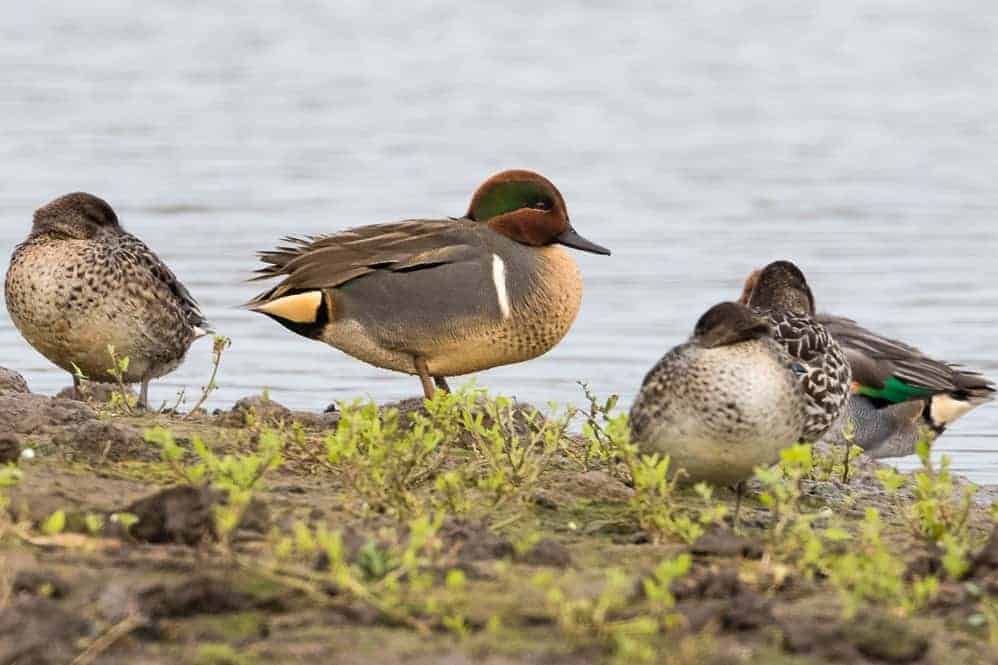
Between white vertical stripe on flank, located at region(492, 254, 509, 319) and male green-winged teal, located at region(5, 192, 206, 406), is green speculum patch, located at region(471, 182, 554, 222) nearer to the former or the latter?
white vertical stripe on flank, located at region(492, 254, 509, 319)

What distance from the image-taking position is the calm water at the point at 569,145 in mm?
12477

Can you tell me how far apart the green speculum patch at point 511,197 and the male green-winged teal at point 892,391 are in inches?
79.5

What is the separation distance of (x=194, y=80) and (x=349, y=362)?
10.3 meters

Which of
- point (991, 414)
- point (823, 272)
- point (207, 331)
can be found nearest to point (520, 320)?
point (207, 331)

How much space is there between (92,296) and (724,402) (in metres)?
3.42

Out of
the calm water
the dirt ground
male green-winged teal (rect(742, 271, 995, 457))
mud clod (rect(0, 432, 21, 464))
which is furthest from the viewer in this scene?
the calm water

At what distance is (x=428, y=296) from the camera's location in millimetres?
8227

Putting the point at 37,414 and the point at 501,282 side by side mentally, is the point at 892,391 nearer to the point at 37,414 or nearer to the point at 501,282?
the point at 501,282

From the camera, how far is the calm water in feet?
40.9

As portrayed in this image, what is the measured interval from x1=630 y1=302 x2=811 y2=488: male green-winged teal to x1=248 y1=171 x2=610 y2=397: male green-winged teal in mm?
2120

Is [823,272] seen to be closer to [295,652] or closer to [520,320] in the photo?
[520,320]

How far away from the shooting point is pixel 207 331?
909 centimetres

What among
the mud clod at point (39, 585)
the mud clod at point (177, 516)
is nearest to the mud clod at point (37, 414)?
the mud clod at point (177, 516)

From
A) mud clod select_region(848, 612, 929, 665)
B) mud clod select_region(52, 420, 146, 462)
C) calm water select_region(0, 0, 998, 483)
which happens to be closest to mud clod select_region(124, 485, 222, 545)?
mud clod select_region(52, 420, 146, 462)
